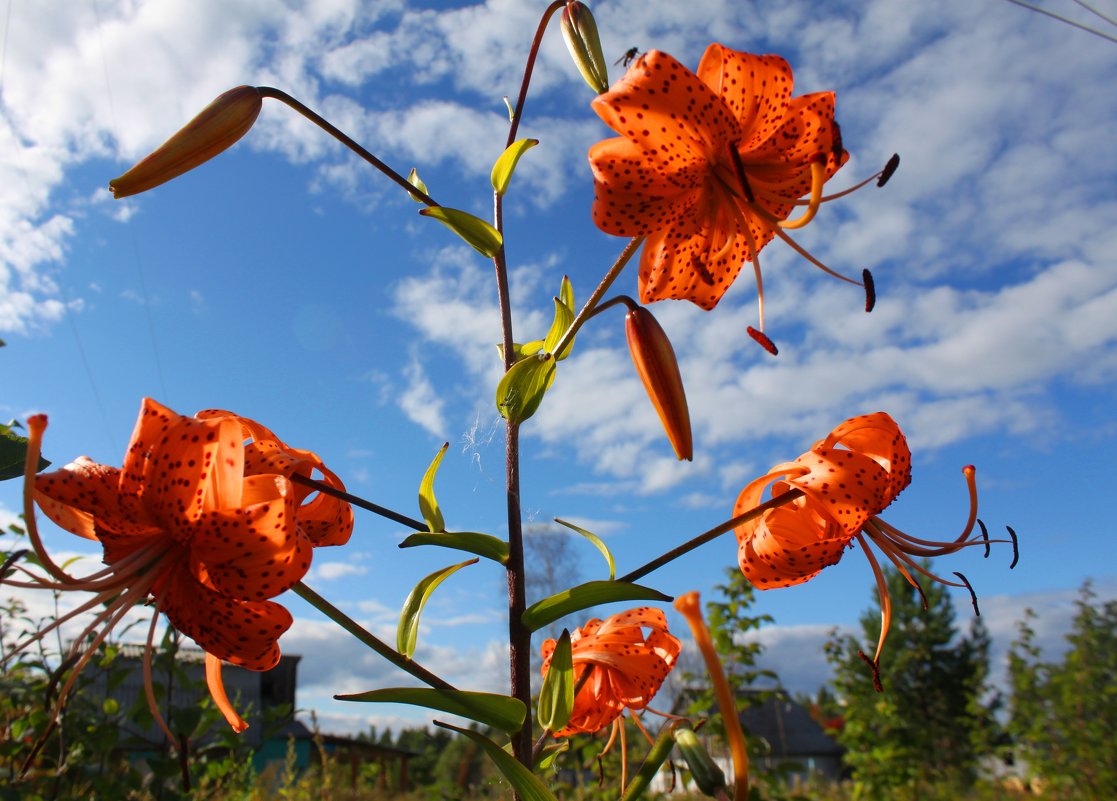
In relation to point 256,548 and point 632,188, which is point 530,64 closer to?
point 632,188

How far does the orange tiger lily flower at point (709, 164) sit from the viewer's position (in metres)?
1.05

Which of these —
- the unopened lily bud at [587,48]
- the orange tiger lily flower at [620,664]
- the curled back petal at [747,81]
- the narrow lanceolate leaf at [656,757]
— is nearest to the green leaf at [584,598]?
the narrow lanceolate leaf at [656,757]

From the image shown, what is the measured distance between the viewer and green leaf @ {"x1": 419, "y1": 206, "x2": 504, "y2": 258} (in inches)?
44.3

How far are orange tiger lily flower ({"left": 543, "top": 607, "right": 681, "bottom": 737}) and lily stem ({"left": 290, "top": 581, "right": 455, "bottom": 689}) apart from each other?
32cm

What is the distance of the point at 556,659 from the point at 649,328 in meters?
0.42

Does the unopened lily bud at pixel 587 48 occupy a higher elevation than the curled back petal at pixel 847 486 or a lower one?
higher

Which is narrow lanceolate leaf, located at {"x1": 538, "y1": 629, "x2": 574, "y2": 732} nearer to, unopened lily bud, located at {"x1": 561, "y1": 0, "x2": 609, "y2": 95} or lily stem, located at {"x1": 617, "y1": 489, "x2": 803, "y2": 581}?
lily stem, located at {"x1": 617, "y1": 489, "x2": 803, "y2": 581}

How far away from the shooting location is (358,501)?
3.22 ft

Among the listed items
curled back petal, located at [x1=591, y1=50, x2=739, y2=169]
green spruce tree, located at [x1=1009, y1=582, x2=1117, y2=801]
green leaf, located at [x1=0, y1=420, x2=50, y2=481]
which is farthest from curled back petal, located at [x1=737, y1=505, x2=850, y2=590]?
green spruce tree, located at [x1=1009, y1=582, x2=1117, y2=801]

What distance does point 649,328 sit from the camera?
1.07 metres

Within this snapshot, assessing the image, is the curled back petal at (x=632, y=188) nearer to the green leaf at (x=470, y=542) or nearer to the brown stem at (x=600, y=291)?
the brown stem at (x=600, y=291)

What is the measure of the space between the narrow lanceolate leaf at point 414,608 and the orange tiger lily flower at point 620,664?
0.73 ft

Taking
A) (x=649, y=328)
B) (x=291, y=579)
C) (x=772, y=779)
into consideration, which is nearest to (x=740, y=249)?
(x=649, y=328)

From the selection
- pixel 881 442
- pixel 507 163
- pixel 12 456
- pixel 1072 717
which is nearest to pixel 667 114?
pixel 507 163
